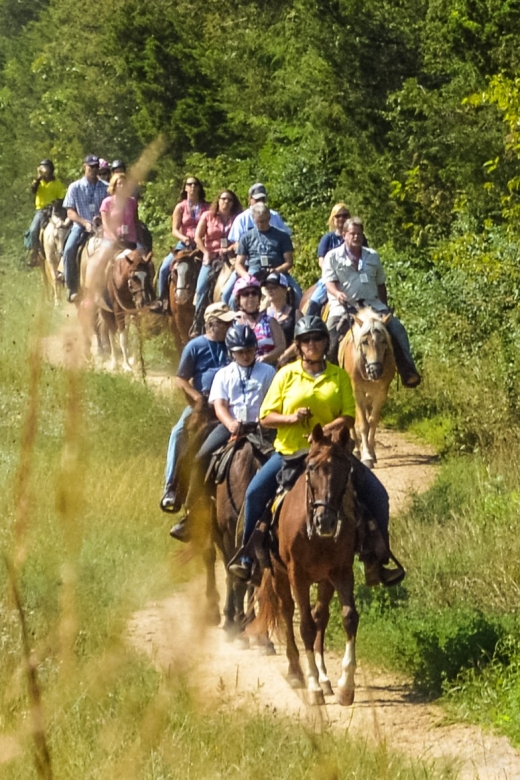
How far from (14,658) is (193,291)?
1221 cm

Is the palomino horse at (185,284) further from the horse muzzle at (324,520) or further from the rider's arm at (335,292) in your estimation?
the horse muzzle at (324,520)

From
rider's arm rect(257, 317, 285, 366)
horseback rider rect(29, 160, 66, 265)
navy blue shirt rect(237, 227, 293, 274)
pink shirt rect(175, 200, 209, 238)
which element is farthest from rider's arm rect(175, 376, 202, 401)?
horseback rider rect(29, 160, 66, 265)

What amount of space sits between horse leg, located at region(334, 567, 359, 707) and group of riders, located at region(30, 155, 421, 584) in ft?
0.89

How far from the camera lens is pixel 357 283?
51.7 ft

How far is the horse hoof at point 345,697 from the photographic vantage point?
934 centimetres

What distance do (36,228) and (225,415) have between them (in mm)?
17555

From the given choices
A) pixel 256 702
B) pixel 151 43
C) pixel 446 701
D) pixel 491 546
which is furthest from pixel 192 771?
pixel 151 43

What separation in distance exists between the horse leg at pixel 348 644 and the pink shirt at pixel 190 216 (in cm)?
1074

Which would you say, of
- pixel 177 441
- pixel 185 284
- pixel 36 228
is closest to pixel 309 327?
pixel 177 441

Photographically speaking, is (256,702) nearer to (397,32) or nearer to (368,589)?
(368,589)

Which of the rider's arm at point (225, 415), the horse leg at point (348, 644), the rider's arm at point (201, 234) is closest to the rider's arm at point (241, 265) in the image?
the rider's arm at point (201, 234)

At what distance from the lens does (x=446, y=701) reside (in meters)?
9.62

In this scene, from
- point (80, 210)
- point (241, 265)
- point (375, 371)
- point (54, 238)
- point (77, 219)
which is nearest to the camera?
point (375, 371)

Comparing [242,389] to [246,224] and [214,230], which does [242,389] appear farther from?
[214,230]
